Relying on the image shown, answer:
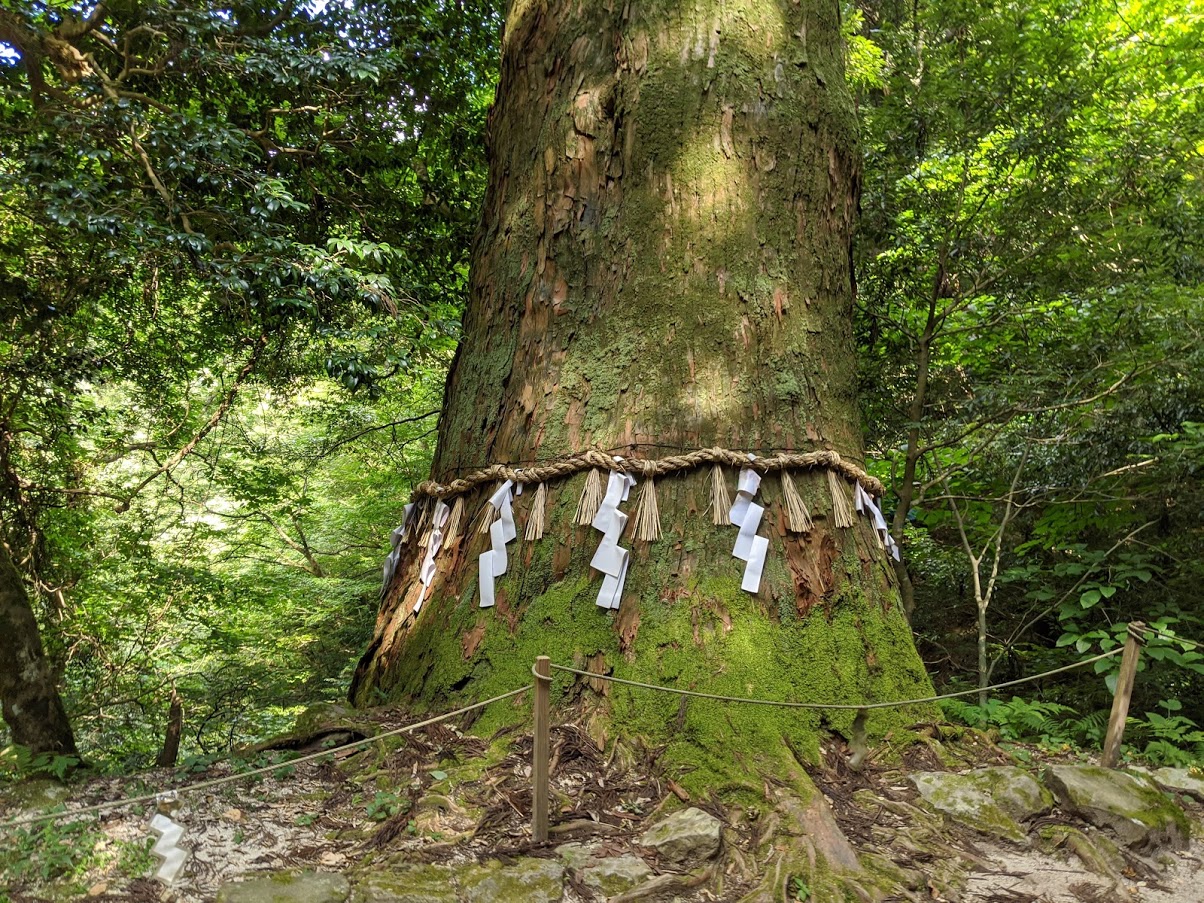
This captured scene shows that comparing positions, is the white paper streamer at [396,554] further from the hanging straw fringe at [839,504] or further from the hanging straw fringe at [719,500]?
the hanging straw fringe at [839,504]

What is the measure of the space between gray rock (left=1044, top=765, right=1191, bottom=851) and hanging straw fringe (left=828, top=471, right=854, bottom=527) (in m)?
0.98

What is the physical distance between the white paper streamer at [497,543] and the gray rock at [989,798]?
1.46 metres

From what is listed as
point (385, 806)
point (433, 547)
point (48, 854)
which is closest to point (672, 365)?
point (433, 547)

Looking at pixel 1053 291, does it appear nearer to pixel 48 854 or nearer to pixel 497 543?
pixel 497 543

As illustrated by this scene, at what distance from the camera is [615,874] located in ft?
6.02

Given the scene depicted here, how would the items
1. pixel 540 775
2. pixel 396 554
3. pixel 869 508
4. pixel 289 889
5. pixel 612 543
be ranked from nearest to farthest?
pixel 289 889 < pixel 540 775 < pixel 612 543 < pixel 869 508 < pixel 396 554

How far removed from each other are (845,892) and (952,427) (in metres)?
3.41

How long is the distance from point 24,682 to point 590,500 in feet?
7.67

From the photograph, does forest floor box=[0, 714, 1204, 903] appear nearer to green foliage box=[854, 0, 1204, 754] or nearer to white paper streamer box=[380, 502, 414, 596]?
white paper streamer box=[380, 502, 414, 596]

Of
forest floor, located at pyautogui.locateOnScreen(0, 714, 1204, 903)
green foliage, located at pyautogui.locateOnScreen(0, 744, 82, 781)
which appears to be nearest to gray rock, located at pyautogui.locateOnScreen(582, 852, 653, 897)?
forest floor, located at pyautogui.locateOnScreen(0, 714, 1204, 903)

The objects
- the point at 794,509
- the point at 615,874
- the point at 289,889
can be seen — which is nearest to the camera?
the point at 289,889

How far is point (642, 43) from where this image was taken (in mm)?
3055

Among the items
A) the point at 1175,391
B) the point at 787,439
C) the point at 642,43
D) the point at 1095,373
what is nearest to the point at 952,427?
the point at 1095,373

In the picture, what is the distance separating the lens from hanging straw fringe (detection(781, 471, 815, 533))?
2.63m
